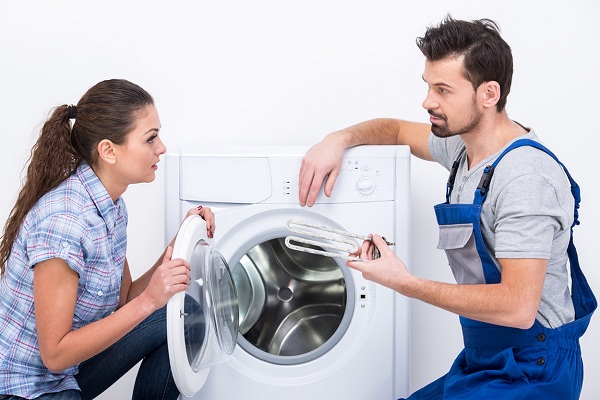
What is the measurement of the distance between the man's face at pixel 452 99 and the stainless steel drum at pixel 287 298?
2.14ft

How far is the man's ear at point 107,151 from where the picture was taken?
5.55 ft

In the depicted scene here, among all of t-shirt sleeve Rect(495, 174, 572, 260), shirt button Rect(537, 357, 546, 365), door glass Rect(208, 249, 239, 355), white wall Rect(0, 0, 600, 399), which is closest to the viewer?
t-shirt sleeve Rect(495, 174, 572, 260)

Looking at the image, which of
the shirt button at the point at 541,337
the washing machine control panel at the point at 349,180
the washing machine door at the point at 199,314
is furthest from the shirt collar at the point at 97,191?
the shirt button at the point at 541,337

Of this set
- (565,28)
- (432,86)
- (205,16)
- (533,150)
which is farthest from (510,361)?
(205,16)

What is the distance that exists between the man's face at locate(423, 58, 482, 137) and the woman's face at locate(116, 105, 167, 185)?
0.65m

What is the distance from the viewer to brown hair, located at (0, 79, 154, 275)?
1.66m

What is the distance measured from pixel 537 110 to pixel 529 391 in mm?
1234

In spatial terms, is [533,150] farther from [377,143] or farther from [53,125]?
[53,125]

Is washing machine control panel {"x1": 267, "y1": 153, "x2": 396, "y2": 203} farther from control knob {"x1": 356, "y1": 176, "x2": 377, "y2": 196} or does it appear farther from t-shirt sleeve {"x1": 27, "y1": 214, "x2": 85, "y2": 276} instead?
t-shirt sleeve {"x1": 27, "y1": 214, "x2": 85, "y2": 276}

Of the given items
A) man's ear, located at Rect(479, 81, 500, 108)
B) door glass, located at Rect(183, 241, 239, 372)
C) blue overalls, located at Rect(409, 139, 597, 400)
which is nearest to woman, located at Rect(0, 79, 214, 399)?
door glass, located at Rect(183, 241, 239, 372)

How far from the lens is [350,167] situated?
6.57ft

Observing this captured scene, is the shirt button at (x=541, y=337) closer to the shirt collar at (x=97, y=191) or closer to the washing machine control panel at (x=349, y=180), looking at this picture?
the washing machine control panel at (x=349, y=180)

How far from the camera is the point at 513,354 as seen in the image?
1670 millimetres

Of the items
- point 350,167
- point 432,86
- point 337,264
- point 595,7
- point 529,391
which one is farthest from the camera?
point 595,7
